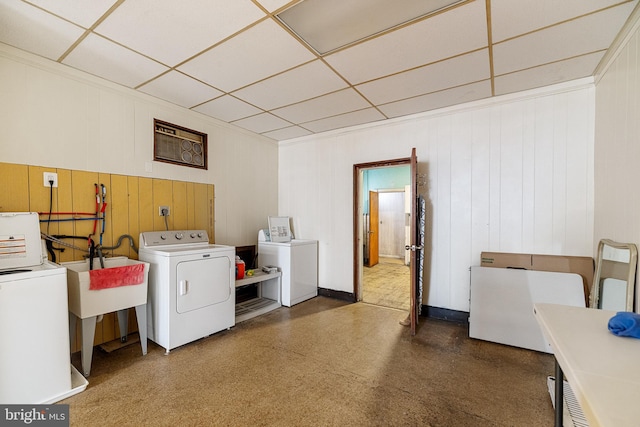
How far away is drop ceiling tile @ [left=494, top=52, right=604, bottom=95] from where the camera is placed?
230 cm

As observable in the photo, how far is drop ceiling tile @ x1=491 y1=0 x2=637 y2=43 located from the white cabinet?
3.31m

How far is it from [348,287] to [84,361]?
2.95m

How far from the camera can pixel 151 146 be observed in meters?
3.00

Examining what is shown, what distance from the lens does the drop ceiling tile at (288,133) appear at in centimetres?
409

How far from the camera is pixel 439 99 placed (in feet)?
10.0

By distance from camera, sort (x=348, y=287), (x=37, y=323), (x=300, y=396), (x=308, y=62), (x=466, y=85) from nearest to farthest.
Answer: (x=37, y=323)
(x=300, y=396)
(x=308, y=62)
(x=466, y=85)
(x=348, y=287)

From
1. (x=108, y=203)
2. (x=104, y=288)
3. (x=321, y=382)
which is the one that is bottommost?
(x=321, y=382)

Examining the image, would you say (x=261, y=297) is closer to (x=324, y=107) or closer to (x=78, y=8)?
(x=324, y=107)

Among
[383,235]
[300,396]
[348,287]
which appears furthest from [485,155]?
[383,235]

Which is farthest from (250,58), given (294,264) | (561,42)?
(294,264)

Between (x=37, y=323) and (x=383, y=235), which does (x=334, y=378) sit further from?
(x=383, y=235)

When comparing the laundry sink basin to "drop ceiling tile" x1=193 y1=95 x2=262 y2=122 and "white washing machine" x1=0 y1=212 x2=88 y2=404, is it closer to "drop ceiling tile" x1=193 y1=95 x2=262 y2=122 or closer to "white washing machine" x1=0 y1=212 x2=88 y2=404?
"white washing machine" x1=0 y1=212 x2=88 y2=404

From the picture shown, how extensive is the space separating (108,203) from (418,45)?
122 inches

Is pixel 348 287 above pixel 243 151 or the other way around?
the other way around
